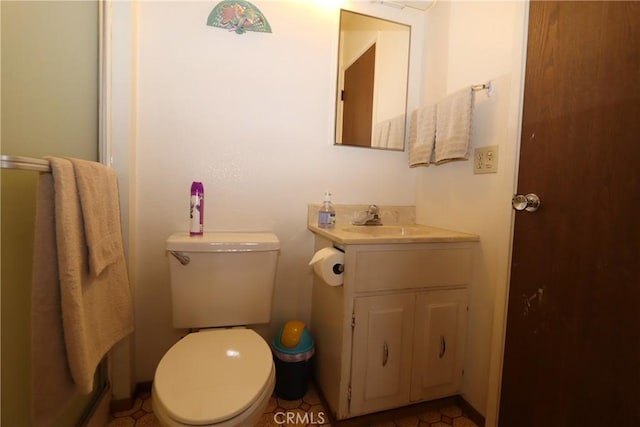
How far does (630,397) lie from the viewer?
0.70 metres

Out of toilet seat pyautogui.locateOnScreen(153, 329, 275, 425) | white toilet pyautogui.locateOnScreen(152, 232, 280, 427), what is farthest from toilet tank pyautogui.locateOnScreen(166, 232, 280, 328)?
toilet seat pyautogui.locateOnScreen(153, 329, 275, 425)

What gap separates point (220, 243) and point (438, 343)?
1.07 m

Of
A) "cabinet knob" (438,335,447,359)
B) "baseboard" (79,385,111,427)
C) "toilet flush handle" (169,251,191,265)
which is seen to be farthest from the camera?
"cabinet knob" (438,335,447,359)

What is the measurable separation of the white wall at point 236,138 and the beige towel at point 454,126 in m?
0.42

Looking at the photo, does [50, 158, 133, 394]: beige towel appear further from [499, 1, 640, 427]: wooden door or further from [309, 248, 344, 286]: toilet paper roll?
[499, 1, 640, 427]: wooden door

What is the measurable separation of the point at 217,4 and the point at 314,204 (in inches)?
43.1

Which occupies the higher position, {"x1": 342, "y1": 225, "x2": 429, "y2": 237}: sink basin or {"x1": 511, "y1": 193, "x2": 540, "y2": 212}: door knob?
{"x1": 511, "y1": 193, "x2": 540, "y2": 212}: door knob

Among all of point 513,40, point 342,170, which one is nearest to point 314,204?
point 342,170

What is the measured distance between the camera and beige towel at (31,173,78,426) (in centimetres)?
68

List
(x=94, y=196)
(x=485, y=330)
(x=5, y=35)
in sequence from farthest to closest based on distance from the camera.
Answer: (x=485, y=330), (x=94, y=196), (x=5, y=35)

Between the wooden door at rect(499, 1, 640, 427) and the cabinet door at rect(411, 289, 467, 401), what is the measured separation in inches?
10.2

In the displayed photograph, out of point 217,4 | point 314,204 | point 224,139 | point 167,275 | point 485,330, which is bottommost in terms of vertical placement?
point 485,330

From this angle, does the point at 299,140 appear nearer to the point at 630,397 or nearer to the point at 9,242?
the point at 9,242

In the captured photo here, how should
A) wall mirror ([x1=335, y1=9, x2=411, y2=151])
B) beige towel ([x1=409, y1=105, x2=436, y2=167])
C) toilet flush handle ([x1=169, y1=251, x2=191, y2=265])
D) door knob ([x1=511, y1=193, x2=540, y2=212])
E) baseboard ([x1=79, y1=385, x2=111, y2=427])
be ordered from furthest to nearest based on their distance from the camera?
1. wall mirror ([x1=335, y1=9, x2=411, y2=151])
2. beige towel ([x1=409, y1=105, x2=436, y2=167])
3. toilet flush handle ([x1=169, y1=251, x2=191, y2=265])
4. baseboard ([x1=79, y1=385, x2=111, y2=427])
5. door knob ([x1=511, y1=193, x2=540, y2=212])
